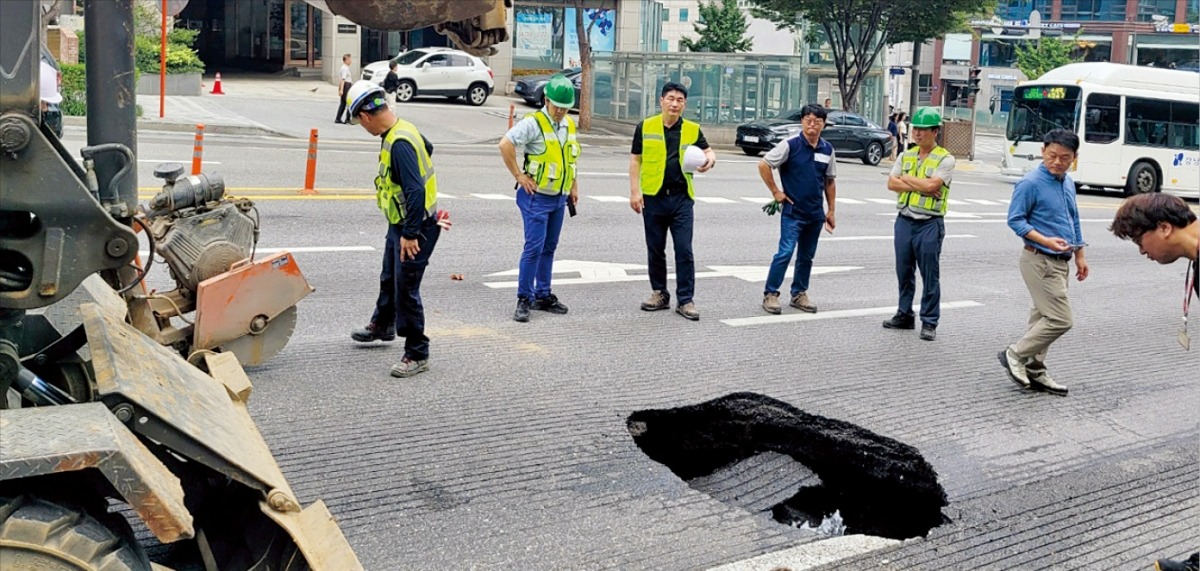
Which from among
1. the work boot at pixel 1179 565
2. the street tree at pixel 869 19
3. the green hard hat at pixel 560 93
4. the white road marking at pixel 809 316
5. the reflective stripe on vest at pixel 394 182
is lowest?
the white road marking at pixel 809 316

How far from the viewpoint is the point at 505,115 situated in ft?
122

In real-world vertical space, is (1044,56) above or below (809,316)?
above

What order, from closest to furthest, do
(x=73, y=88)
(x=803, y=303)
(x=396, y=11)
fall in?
(x=396, y=11)
(x=803, y=303)
(x=73, y=88)

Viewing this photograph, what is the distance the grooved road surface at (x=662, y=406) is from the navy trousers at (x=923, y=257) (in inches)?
11.5

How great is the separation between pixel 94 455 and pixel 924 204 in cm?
786

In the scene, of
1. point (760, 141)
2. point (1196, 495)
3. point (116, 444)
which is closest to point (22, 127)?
point (116, 444)

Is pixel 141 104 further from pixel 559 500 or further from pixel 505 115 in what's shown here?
pixel 559 500

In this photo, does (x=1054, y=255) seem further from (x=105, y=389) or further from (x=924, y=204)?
(x=105, y=389)

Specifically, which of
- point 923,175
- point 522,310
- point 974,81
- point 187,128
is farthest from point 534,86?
point 522,310

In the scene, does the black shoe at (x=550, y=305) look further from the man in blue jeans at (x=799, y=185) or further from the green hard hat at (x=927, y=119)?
the green hard hat at (x=927, y=119)

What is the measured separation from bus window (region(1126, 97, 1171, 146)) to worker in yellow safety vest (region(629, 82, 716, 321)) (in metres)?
23.4

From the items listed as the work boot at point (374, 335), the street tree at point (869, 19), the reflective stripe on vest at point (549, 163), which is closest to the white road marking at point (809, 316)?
the reflective stripe on vest at point (549, 163)

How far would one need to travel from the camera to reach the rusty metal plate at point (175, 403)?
11.0 feet

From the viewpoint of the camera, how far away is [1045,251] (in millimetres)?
8242
